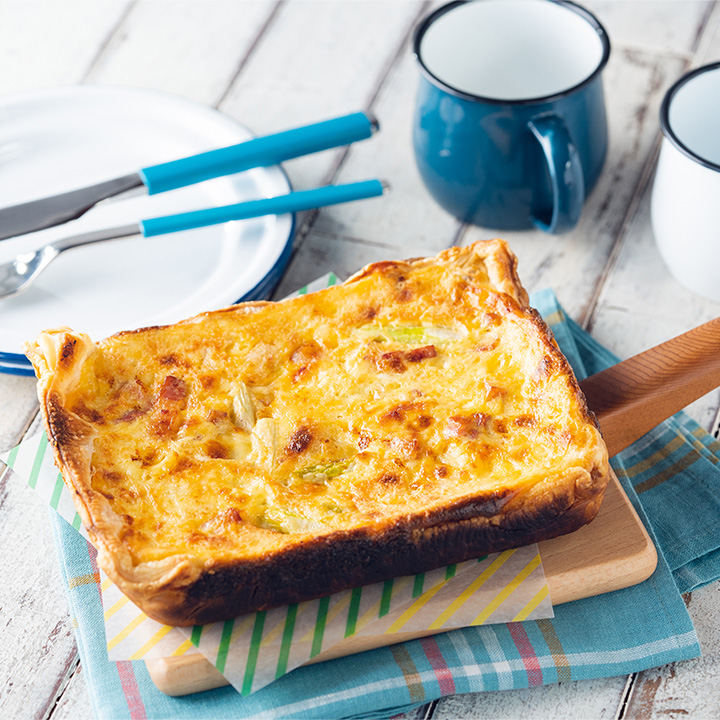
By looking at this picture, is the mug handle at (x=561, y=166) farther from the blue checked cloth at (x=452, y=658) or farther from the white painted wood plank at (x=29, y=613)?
the white painted wood plank at (x=29, y=613)

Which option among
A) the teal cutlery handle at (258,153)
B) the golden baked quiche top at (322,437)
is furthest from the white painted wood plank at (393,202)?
the golden baked quiche top at (322,437)

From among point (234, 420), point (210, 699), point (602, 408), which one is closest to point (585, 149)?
point (602, 408)

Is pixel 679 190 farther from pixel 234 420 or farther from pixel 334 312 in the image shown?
pixel 234 420

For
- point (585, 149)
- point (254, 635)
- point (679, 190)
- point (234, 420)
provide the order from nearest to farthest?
point (254, 635) < point (234, 420) < point (679, 190) < point (585, 149)

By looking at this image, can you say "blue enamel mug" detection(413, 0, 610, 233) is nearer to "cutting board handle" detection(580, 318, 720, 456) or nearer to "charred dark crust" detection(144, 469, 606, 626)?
"cutting board handle" detection(580, 318, 720, 456)

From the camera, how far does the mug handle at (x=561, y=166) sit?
2.55 meters

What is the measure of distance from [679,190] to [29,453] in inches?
72.1

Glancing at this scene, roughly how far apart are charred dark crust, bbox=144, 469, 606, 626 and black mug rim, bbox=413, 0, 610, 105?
1.21 meters

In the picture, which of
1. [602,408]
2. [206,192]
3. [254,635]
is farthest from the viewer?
[206,192]

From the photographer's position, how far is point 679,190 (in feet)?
8.34

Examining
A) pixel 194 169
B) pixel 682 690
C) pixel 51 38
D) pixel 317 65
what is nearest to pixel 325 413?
pixel 682 690

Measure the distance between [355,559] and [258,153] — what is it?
1.52 m

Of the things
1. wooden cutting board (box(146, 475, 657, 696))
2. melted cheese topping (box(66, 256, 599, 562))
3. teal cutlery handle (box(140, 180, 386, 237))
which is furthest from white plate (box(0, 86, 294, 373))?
wooden cutting board (box(146, 475, 657, 696))

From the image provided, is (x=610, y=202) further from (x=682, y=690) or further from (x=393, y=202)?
(x=682, y=690)
